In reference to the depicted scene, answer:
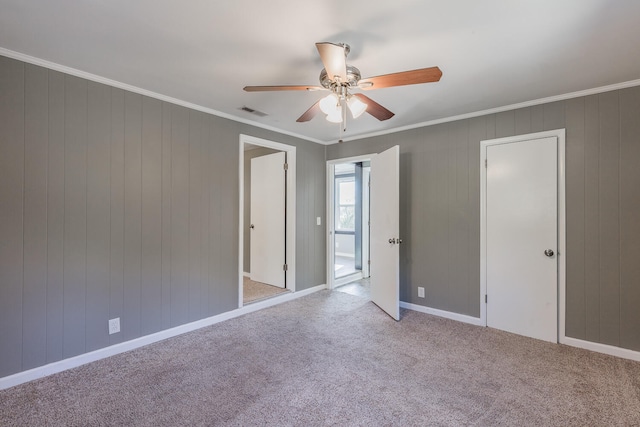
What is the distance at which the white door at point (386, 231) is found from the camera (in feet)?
11.7

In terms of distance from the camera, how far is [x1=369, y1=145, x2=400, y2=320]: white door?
357 centimetres

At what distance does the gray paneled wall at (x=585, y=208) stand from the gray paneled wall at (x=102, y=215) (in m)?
2.67

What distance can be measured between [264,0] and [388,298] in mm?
3306

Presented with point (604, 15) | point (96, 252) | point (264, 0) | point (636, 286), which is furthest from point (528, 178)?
point (96, 252)

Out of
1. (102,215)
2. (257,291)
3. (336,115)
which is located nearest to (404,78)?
(336,115)

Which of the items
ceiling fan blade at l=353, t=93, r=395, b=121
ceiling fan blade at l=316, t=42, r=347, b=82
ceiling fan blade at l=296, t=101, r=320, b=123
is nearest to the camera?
ceiling fan blade at l=316, t=42, r=347, b=82

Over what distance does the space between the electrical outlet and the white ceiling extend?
85.0 inches

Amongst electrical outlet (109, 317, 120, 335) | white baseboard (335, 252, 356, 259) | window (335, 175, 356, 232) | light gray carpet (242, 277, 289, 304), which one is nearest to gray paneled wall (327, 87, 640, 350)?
light gray carpet (242, 277, 289, 304)

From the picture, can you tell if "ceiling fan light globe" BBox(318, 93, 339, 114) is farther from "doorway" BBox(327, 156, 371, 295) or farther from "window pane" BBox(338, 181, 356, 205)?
"window pane" BBox(338, 181, 356, 205)

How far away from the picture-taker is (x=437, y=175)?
3.73 m

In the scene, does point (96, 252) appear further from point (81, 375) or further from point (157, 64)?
point (157, 64)

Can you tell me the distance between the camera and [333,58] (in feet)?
5.49

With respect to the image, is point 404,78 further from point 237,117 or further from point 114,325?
point 114,325

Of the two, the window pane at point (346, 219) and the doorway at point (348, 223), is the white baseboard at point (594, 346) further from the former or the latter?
the window pane at point (346, 219)
